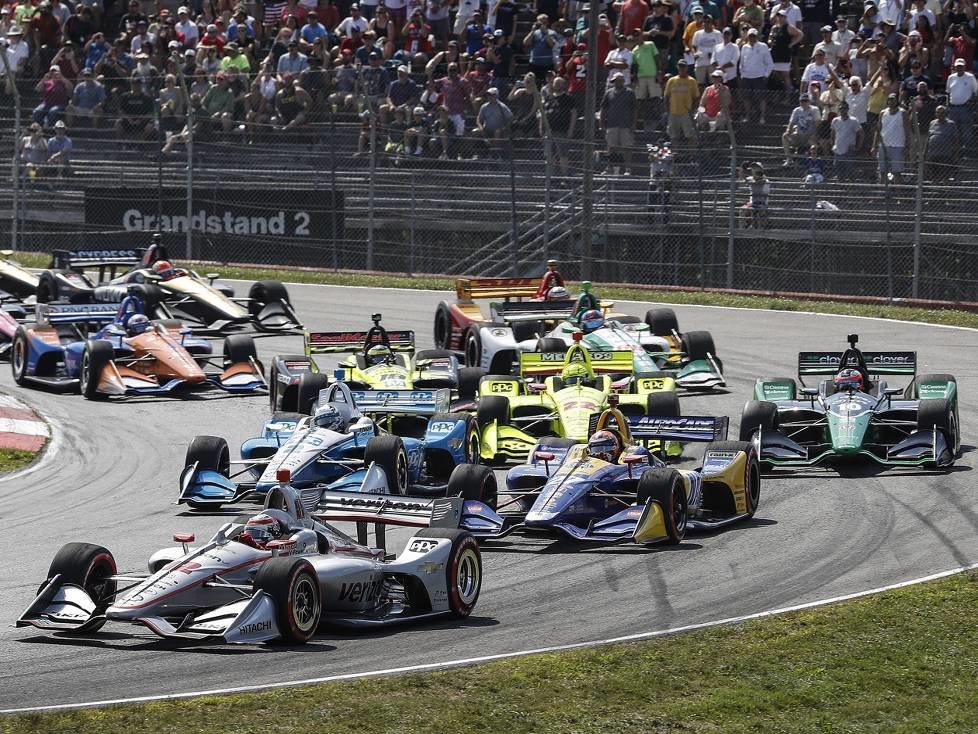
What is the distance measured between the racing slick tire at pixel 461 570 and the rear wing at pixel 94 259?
1609 cm

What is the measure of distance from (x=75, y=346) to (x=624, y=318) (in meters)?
7.30

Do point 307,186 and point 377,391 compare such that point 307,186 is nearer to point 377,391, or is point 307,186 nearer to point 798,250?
point 798,250

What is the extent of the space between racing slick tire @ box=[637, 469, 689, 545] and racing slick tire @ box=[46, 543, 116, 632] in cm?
444

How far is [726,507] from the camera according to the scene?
1465cm

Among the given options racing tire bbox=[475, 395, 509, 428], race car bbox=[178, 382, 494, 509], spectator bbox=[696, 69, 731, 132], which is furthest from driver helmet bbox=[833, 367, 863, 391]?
spectator bbox=[696, 69, 731, 132]

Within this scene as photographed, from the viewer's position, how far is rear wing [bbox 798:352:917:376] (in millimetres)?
18266

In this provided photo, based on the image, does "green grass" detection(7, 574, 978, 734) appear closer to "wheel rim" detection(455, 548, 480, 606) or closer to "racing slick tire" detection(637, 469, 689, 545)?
"wheel rim" detection(455, 548, 480, 606)

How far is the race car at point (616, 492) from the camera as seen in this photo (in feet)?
44.7

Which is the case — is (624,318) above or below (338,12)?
below

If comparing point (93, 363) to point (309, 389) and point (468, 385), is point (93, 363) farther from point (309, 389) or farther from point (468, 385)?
point (468, 385)

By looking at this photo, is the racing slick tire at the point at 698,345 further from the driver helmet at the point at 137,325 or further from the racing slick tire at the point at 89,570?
the racing slick tire at the point at 89,570

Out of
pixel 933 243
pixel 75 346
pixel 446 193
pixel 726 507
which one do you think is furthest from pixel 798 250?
pixel 726 507

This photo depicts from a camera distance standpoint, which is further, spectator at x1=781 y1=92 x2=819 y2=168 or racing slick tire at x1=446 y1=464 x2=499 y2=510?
spectator at x1=781 y1=92 x2=819 y2=168

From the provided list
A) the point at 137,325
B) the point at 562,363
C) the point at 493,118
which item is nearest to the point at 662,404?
the point at 562,363
